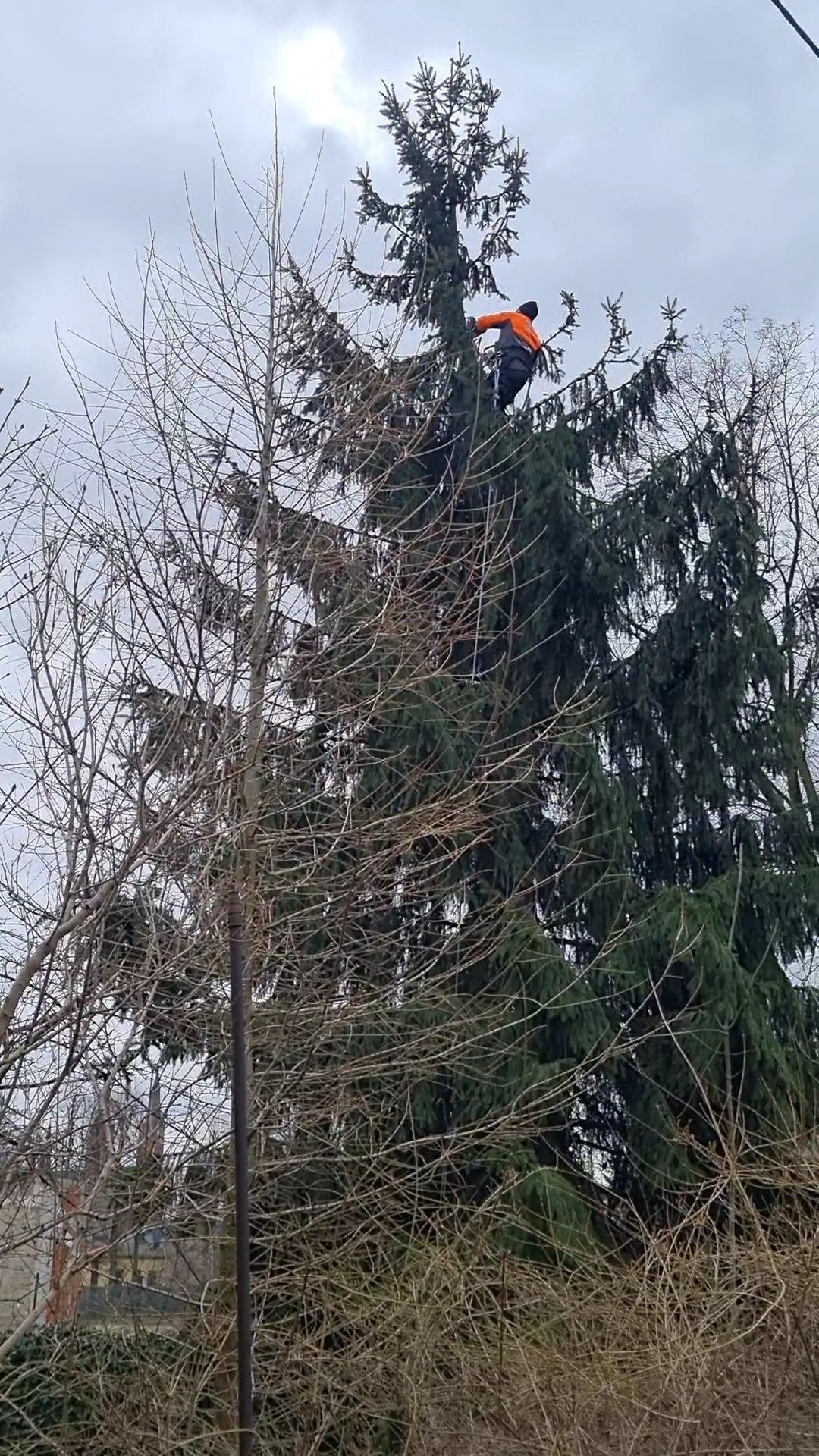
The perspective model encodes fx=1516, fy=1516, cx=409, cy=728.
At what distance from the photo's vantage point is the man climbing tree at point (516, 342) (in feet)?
34.7

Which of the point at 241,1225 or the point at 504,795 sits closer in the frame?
the point at 241,1225

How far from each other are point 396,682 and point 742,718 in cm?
514

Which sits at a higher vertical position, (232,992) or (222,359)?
(222,359)

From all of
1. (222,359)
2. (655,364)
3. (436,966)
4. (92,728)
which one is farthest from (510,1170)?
(655,364)

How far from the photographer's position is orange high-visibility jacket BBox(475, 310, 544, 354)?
10.5 metres

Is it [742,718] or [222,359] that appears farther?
[742,718]

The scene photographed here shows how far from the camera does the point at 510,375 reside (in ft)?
36.4

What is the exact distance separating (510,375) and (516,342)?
0.36 m

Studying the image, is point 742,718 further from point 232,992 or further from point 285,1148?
point 232,992

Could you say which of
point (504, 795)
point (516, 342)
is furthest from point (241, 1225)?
point (516, 342)

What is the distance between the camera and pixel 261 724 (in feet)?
26.0

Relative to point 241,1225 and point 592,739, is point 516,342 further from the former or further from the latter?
point 241,1225

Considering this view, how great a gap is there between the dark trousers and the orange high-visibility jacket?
0.08 meters

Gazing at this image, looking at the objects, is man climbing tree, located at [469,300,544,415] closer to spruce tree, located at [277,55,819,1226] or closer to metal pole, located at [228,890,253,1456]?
spruce tree, located at [277,55,819,1226]
